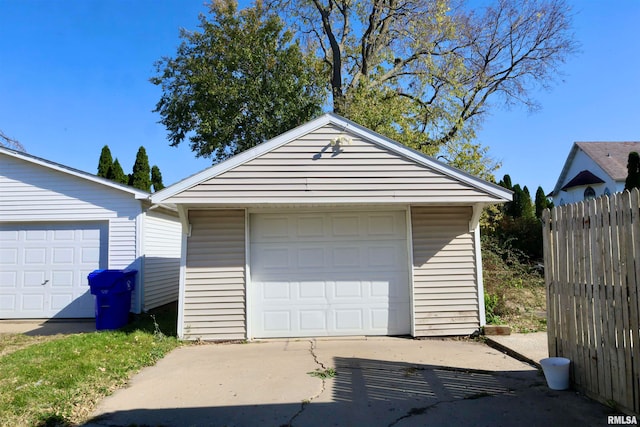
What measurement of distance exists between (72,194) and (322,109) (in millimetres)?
11932

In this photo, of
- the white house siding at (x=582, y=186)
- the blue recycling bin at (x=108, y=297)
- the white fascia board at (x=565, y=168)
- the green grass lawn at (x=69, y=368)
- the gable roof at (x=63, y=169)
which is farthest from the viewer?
the white fascia board at (x=565, y=168)

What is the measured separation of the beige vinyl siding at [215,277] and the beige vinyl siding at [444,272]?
10.1 feet

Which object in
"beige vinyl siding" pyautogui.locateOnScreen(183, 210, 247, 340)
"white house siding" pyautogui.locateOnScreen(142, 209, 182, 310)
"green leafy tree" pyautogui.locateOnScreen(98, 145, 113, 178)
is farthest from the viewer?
"green leafy tree" pyautogui.locateOnScreen(98, 145, 113, 178)

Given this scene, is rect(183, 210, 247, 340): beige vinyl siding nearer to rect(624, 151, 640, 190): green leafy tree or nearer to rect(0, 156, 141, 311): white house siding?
rect(0, 156, 141, 311): white house siding

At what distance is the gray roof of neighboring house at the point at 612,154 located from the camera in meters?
22.5

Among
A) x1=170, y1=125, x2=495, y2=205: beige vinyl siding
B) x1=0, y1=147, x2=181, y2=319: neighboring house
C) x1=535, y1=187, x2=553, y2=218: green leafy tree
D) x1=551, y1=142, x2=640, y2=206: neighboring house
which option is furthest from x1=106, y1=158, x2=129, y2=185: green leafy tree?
x1=535, y1=187, x2=553, y2=218: green leafy tree

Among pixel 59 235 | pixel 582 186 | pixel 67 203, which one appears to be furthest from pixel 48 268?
pixel 582 186

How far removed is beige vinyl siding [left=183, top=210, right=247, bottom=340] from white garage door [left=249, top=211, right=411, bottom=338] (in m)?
0.26

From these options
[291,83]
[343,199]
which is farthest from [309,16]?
[343,199]

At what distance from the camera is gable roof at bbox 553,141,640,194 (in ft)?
74.3

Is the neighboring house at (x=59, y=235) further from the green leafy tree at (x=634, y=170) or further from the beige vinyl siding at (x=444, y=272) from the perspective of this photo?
the green leafy tree at (x=634, y=170)

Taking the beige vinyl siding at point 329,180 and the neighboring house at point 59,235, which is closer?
the beige vinyl siding at point 329,180

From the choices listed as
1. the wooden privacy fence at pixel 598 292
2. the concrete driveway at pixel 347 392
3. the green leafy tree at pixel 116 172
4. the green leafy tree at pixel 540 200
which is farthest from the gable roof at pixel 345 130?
the green leafy tree at pixel 540 200

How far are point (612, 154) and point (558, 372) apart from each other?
2561 cm
